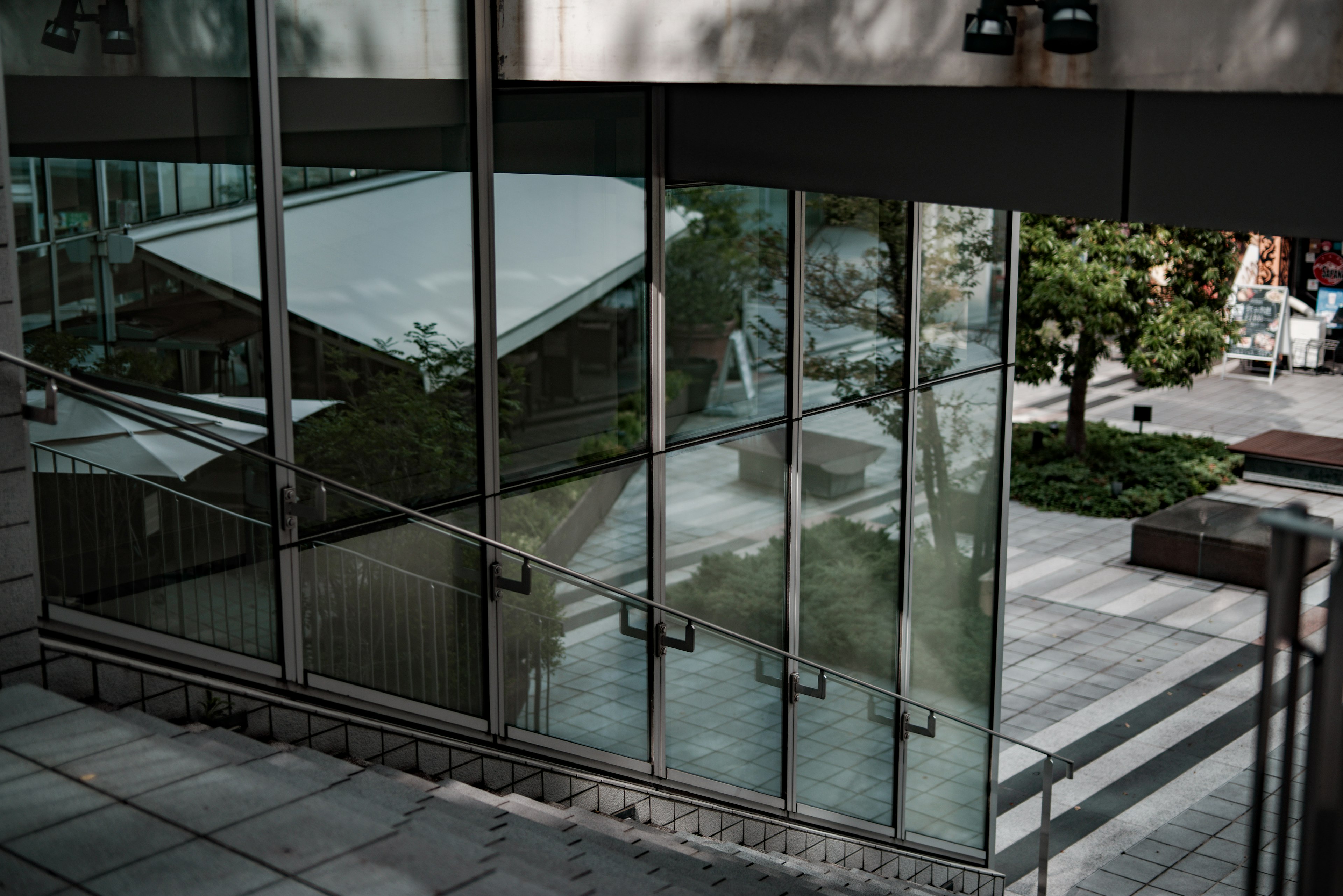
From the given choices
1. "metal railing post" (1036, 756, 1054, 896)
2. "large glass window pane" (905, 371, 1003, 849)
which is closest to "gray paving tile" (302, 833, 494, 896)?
"large glass window pane" (905, 371, 1003, 849)

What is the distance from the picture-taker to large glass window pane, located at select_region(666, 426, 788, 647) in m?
7.98

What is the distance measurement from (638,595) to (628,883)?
2.49 meters

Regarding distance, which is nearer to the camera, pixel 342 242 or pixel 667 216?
pixel 342 242

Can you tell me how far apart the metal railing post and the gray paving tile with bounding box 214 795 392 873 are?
6.31 meters

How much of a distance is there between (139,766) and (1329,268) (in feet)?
117

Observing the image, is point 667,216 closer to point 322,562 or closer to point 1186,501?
point 322,562

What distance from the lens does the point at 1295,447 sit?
21031 mm

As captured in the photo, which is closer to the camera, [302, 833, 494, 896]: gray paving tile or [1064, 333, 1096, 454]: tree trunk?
[302, 833, 494, 896]: gray paving tile

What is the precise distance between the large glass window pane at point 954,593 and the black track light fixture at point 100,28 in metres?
5.90

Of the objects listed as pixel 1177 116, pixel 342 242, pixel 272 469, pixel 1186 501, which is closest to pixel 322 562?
pixel 272 469

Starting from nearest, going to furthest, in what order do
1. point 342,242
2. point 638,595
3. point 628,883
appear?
point 628,883 → point 342,242 → point 638,595

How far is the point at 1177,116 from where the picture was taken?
5.43 m

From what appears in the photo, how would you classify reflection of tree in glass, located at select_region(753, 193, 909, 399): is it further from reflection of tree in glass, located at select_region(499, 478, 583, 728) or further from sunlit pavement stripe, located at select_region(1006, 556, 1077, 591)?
sunlit pavement stripe, located at select_region(1006, 556, 1077, 591)

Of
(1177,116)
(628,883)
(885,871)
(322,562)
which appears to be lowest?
(885,871)
